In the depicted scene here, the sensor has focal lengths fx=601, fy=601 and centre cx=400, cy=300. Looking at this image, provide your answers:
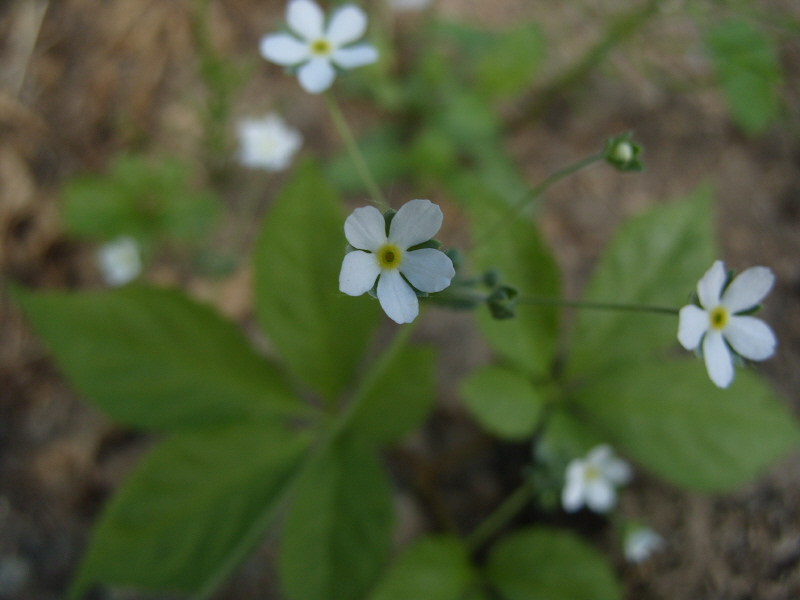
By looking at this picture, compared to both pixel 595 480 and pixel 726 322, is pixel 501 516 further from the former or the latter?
pixel 726 322

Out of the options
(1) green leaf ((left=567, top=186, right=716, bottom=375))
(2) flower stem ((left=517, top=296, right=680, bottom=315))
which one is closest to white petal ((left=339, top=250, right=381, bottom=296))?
(2) flower stem ((left=517, top=296, right=680, bottom=315))

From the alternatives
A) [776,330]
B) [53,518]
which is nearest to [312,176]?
[53,518]

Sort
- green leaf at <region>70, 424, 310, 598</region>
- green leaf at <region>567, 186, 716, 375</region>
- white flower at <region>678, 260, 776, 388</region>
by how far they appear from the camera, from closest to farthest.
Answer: white flower at <region>678, 260, 776, 388</region> < green leaf at <region>70, 424, 310, 598</region> < green leaf at <region>567, 186, 716, 375</region>

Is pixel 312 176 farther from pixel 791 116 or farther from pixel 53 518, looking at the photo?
pixel 791 116

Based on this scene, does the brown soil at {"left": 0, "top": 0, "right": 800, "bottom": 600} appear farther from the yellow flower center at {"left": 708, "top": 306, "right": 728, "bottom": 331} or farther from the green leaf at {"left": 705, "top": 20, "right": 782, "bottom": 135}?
the yellow flower center at {"left": 708, "top": 306, "right": 728, "bottom": 331}

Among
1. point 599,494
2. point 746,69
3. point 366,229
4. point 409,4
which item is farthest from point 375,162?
point 366,229
